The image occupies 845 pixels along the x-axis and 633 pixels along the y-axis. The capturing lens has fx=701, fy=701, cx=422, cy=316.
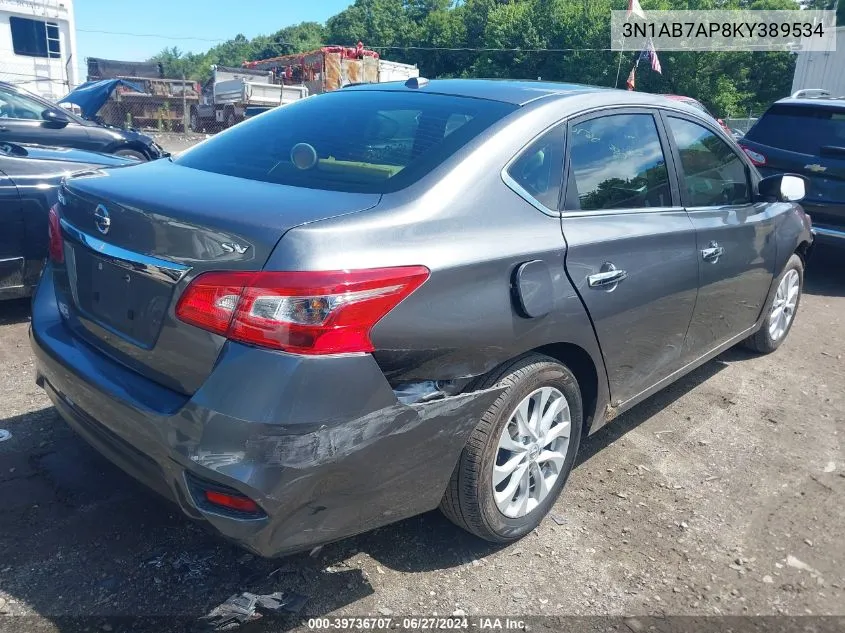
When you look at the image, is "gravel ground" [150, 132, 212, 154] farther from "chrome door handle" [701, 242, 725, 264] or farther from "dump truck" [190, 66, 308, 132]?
"chrome door handle" [701, 242, 725, 264]

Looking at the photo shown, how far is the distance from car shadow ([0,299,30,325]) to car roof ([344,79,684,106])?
9.90ft

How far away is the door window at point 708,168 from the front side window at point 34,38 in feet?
89.6

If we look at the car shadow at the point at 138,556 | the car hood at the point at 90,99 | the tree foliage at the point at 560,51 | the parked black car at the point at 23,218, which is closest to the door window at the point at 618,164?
the car shadow at the point at 138,556

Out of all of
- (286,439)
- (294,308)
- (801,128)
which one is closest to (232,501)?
(286,439)

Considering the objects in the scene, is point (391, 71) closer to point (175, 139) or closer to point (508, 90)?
point (175, 139)

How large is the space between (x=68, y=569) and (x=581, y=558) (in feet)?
6.09

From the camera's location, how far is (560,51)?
50.8 m

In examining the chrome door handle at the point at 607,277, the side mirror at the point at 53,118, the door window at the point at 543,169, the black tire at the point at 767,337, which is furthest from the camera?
the side mirror at the point at 53,118

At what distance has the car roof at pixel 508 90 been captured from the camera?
2838mm

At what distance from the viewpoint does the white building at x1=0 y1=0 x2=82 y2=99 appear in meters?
23.9

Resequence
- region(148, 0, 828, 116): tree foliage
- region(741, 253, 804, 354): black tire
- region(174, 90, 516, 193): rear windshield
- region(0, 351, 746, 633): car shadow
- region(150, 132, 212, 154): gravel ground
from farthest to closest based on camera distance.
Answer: region(148, 0, 828, 116): tree foliage < region(150, 132, 212, 154): gravel ground < region(741, 253, 804, 354): black tire < region(174, 90, 516, 193): rear windshield < region(0, 351, 746, 633): car shadow

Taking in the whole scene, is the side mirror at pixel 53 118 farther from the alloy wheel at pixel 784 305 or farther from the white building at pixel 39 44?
the white building at pixel 39 44

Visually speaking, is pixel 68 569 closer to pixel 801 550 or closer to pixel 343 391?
pixel 343 391

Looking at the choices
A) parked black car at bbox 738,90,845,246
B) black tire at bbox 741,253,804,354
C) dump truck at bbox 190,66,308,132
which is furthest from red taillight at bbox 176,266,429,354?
dump truck at bbox 190,66,308,132
